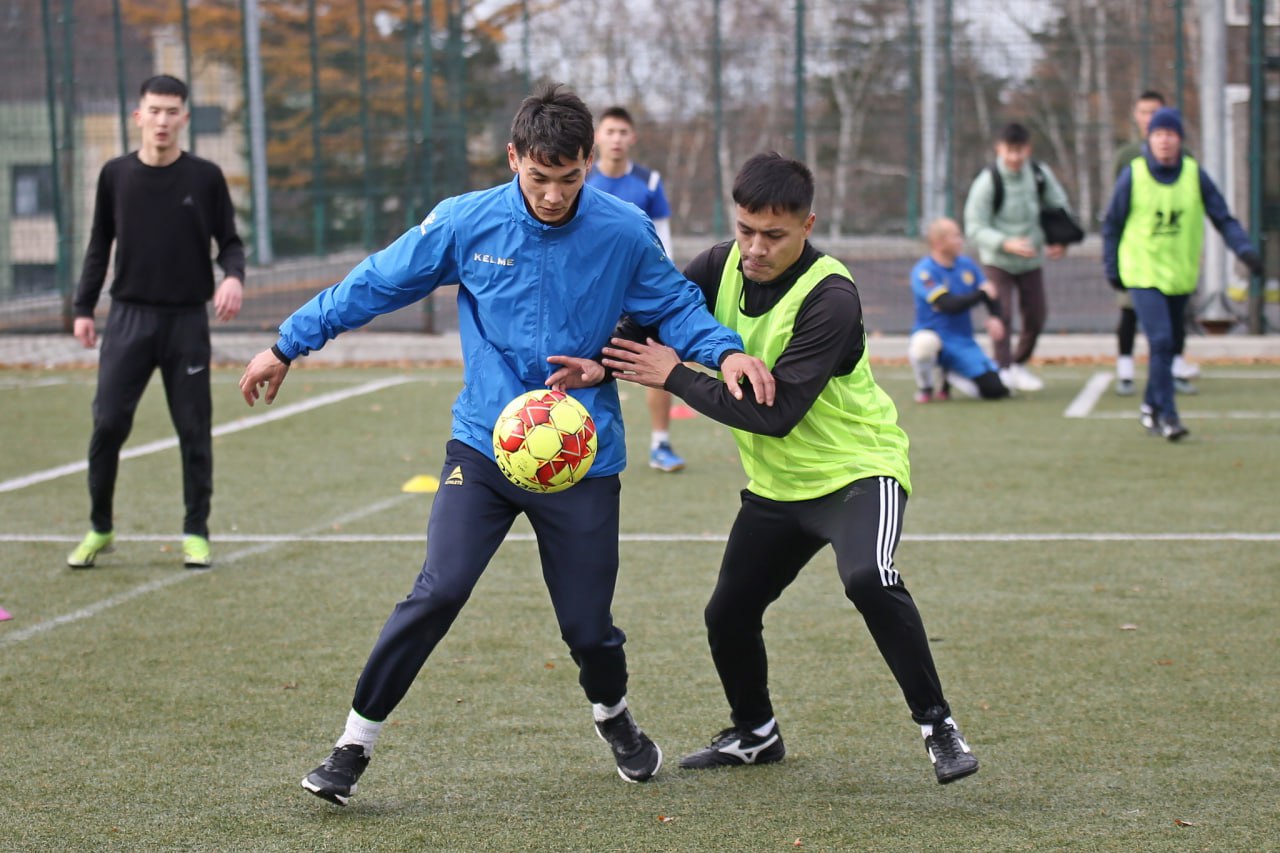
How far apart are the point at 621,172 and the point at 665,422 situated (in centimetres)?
153

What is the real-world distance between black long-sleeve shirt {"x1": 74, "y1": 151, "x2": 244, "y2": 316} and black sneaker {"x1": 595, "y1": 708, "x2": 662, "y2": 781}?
3.62 metres

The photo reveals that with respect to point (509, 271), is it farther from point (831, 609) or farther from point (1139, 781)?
point (831, 609)

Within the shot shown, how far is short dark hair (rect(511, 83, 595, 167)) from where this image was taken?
4.07 m

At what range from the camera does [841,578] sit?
426 centimetres

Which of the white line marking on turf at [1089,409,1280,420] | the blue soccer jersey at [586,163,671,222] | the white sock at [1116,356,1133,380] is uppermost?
the blue soccer jersey at [586,163,671,222]

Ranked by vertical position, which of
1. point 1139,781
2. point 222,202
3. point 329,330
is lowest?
point 1139,781

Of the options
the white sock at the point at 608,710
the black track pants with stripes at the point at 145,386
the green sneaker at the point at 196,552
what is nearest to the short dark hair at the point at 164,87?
the black track pants with stripes at the point at 145,386

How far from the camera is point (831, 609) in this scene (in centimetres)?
647

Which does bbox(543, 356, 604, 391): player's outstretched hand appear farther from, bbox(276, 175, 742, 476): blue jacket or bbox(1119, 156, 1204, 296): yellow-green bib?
bbox(1119, 156, 1204, 296): yellow-green bib

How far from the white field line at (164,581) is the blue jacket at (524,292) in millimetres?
2481

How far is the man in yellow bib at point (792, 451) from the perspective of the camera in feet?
13.6

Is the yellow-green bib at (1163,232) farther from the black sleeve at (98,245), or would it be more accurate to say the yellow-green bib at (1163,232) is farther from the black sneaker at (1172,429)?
the black sleeve at (98,245)

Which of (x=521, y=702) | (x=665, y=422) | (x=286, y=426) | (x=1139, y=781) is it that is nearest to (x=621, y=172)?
(x=665, y=422)

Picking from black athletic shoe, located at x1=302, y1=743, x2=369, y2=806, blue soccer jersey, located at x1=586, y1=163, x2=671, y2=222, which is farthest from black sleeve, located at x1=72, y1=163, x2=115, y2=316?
black athletic shoe, located at x1=302, y1=743, x2=369, y2=806
